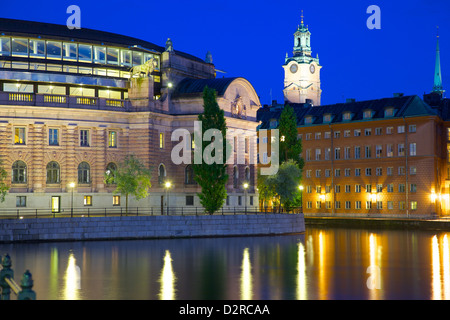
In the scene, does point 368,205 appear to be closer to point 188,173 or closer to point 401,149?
point 401,149

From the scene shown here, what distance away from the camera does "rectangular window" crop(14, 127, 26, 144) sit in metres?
71.2

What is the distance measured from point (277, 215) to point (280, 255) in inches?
928

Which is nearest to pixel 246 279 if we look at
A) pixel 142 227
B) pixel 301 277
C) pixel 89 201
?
pixel 301 277

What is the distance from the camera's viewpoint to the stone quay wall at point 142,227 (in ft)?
191

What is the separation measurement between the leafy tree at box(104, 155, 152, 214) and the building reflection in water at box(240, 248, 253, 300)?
25103 mm

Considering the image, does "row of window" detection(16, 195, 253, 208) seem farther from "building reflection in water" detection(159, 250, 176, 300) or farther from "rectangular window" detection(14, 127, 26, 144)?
"building reflection in water" detection(159, 250, 176, 300)

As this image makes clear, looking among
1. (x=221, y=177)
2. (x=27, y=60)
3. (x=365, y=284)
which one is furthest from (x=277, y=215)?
(x=365, y=284)

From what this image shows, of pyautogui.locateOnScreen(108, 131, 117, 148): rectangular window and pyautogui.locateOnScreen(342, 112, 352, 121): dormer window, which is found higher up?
pyautogui.locateOnScreen(342, 112, 352, 121): dormer window

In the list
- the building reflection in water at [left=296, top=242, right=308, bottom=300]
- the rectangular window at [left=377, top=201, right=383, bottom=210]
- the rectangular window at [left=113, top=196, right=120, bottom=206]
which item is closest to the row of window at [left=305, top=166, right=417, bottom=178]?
the rectangular window at [left=377, top=201, right=383, bottom=210]

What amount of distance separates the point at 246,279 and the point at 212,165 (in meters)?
35.9

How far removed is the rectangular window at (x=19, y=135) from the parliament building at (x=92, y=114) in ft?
0.39
